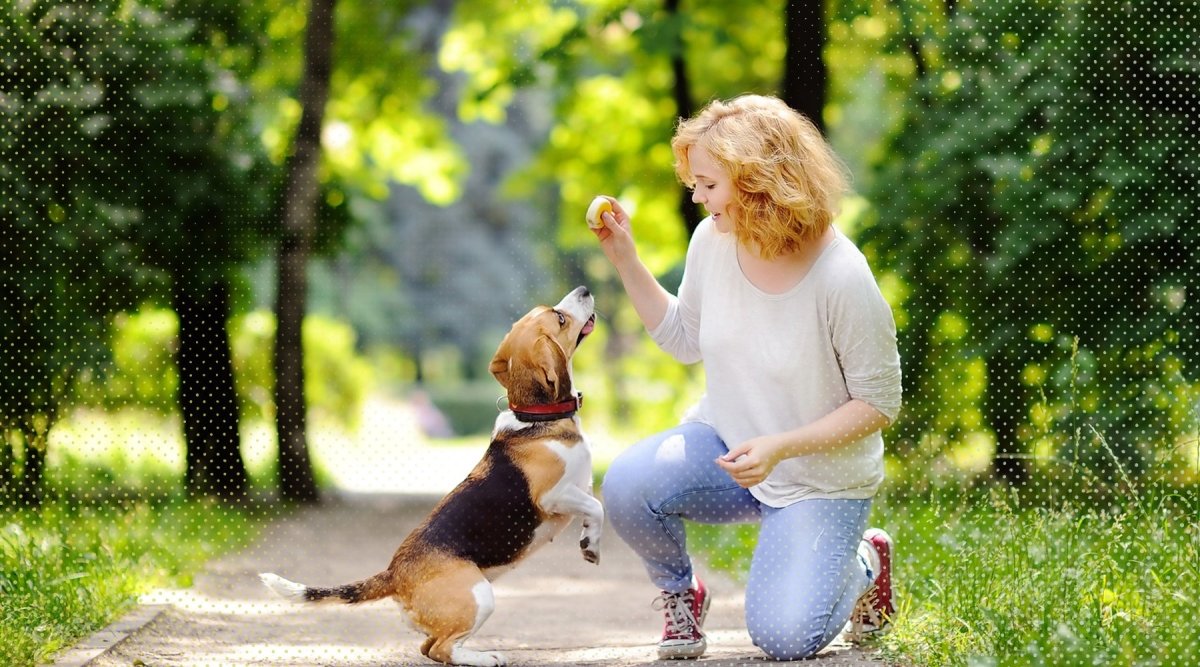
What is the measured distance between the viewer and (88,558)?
379 centimetres

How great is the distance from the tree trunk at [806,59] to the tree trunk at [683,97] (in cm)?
180

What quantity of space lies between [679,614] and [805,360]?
80cm

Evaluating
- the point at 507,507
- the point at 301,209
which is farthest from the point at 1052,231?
the point at 301,209

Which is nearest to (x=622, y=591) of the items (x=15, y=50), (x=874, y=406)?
(x=874, y=406)

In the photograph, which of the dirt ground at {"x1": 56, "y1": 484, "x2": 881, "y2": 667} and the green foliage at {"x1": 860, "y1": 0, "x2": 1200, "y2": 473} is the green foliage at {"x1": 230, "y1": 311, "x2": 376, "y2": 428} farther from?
the green foliage at {"x1": 860, "y1": 0, "x2": 1200, "y2": 473}

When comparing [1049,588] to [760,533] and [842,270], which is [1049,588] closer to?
[760,533]

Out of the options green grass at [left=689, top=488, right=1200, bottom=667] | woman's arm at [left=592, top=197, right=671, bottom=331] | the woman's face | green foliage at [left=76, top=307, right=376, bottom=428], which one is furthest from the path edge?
green grass at [left=689, top=488, right=1200, bottom=667]

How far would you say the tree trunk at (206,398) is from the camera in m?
4.16

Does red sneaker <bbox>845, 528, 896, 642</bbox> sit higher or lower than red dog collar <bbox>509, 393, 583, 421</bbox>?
lower

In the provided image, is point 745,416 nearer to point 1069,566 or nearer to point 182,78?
point 1069,566

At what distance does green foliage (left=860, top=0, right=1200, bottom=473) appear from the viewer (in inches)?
176

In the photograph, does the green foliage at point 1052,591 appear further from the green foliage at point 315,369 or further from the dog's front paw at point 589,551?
the green foliage at point 315,369

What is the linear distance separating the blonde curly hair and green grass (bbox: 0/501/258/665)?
2.17m

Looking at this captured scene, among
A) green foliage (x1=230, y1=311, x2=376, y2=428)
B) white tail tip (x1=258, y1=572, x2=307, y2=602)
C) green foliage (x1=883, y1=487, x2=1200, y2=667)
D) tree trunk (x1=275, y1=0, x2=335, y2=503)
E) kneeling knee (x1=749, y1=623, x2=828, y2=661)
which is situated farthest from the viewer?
tree trunk (x1=275, y1=0, x2=335, y2=503)
